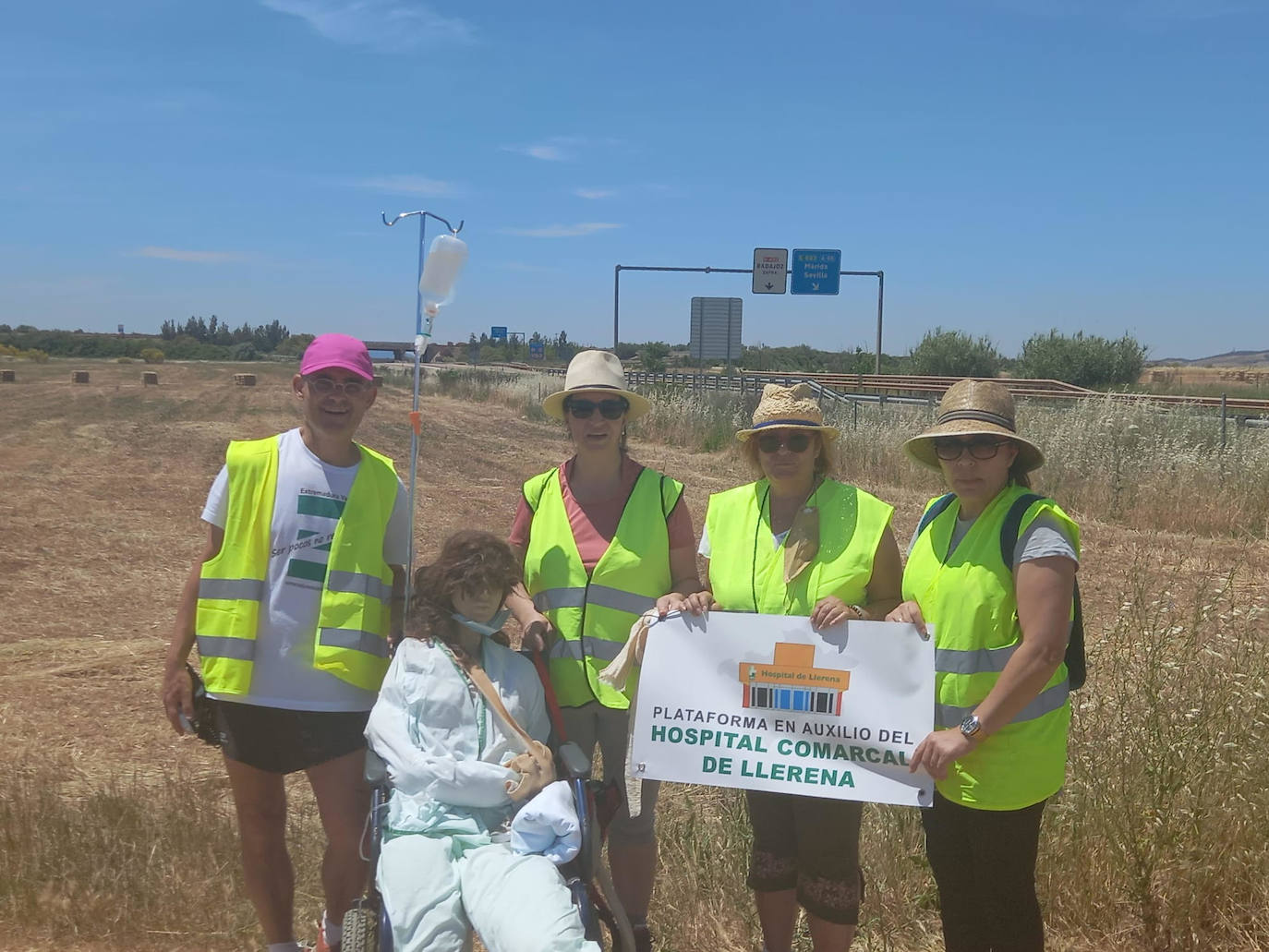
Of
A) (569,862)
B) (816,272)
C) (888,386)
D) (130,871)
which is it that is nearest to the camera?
(569,862)

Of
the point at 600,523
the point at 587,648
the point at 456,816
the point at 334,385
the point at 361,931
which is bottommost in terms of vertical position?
the point at 361,931

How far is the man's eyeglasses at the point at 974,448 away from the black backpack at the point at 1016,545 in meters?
0.15

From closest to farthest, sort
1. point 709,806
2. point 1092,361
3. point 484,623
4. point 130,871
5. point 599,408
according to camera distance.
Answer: point 484,623 → point 599,408 → point 130,871 → point 709,806 → point 1092,361

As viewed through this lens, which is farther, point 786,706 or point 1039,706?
point 786,706

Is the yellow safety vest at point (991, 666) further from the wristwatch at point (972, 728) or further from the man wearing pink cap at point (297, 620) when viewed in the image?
the man wearing pink cap at point (297, 620)

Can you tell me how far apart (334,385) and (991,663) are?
210 centimetres

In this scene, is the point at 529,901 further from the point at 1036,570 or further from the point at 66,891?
the point at 66,891

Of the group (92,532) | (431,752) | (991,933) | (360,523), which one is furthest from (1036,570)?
(92,532)

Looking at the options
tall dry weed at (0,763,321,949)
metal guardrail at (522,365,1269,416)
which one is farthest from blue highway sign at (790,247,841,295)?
tall dry weed at (0,763,321,949)

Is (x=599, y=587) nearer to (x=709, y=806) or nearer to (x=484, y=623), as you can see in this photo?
(x=484, y=623)

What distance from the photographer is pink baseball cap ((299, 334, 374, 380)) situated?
3.26 meters

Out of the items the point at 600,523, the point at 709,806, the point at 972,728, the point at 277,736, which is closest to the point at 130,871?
the point at 277,736

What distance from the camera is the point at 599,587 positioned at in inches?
135

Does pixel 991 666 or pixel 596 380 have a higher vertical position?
pixel 596 380
